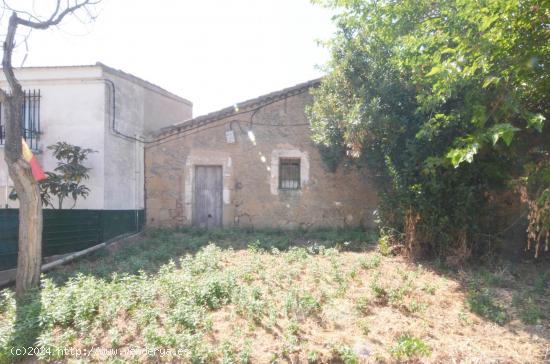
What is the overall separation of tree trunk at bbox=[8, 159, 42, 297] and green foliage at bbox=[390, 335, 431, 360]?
16.7ft

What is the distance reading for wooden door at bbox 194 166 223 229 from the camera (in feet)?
31.1

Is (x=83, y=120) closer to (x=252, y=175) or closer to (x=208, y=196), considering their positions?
(x=208, y=196)

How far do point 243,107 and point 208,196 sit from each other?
99.0 inches

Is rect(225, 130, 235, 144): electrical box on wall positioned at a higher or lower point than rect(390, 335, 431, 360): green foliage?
higher


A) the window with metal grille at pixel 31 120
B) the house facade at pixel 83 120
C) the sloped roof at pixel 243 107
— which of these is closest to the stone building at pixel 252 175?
the sloped roof at pixel 243 107

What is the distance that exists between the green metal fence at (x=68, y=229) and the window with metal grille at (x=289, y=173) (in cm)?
405

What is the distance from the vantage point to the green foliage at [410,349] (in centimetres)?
341

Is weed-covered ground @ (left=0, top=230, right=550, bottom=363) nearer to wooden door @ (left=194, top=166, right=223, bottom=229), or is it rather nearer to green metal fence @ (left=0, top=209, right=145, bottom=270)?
green metal fence @ (left=0, top=209, right=145, bottom=270)

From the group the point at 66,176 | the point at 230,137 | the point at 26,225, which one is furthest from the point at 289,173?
the point at 26,225

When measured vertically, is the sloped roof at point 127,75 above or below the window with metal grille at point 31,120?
above

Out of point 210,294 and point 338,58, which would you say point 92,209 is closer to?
point 210,294

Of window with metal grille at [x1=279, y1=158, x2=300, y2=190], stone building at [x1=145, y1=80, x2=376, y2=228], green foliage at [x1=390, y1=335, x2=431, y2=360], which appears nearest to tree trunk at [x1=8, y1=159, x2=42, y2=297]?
stone building at [x1=145, y1=80, x2=376, y2=228]

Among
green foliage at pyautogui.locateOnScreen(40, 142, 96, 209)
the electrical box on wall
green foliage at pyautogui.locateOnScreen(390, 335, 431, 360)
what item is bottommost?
green foliage at pyautogui.locateOnScreen(390, 335, 431, 360)

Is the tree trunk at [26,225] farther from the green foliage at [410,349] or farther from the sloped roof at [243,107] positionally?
the green foliage at [410,349]
